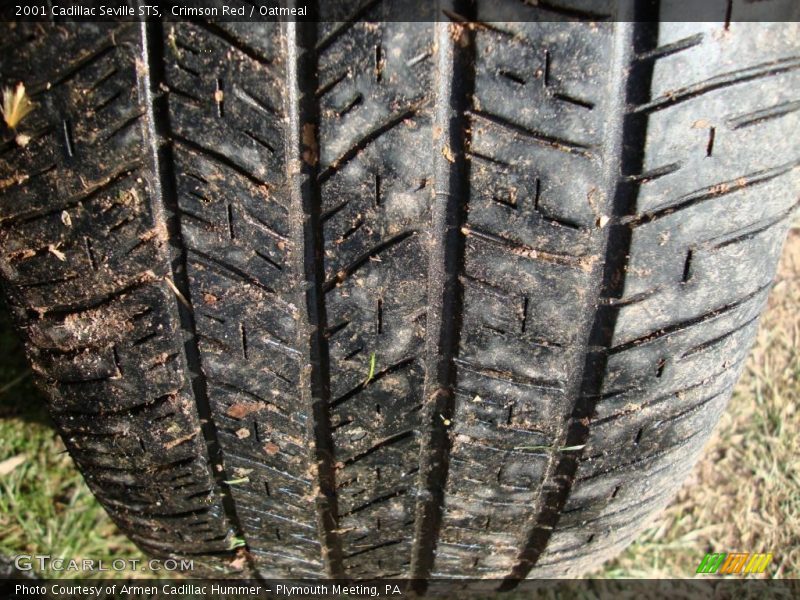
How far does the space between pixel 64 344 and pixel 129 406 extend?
137 mm

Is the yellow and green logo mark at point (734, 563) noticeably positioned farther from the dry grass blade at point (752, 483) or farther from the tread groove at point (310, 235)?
the tread groove at point (310, 235)

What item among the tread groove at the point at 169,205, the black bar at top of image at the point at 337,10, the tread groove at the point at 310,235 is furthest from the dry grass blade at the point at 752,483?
the black bar at top of image at the point at 337,10

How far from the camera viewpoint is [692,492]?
2.09m

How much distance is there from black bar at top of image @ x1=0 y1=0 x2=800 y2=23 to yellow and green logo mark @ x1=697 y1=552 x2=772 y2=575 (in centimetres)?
143

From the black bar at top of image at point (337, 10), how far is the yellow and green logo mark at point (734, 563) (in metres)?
1.43

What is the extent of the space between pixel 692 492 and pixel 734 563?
197mm

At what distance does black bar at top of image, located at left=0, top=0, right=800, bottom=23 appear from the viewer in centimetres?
95

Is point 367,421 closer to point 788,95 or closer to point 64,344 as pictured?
point 64,344

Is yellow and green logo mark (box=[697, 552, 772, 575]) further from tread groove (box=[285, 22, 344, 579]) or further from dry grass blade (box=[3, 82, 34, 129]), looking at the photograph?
dry grass blade (box=[3, 82, 34, 129])

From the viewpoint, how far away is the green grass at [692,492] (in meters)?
1.94

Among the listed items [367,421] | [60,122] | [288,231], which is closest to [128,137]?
[60,122]

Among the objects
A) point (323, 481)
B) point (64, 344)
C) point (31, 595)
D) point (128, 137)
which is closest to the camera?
point (128, 137)

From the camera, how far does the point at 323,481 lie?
1.34 meters

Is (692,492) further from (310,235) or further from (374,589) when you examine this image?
(310,235)
